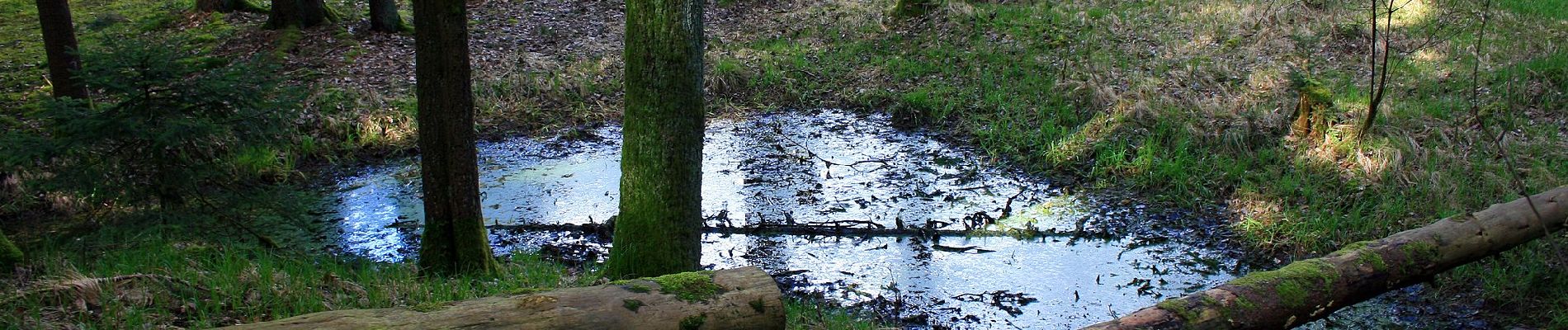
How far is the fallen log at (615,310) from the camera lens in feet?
10.1

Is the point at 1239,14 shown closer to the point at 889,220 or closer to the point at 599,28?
the point at 889,220

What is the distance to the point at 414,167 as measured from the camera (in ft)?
33.2

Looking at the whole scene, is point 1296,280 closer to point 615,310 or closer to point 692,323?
point 692,323

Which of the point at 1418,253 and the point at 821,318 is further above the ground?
the point at 1418,253

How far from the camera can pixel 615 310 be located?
3.39m

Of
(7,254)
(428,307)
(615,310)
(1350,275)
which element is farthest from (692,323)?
(7,254)

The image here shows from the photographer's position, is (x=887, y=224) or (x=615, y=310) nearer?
(x=615, y=310)

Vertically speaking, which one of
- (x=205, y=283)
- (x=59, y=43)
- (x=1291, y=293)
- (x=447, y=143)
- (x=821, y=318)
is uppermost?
(x=59, y=43)

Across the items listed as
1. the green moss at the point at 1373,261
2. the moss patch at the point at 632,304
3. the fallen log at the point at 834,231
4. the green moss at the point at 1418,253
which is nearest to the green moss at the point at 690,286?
the moss patch at the point at 632,304

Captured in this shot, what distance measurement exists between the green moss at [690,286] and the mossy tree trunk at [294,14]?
12530mm

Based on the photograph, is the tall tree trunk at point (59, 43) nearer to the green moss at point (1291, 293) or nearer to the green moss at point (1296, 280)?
the green moss at point (1296, 280)

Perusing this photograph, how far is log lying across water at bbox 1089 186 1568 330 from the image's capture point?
4.29 metres

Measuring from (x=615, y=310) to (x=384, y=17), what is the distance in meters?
12.4

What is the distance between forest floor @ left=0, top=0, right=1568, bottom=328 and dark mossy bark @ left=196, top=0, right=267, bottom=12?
278 millimetres
